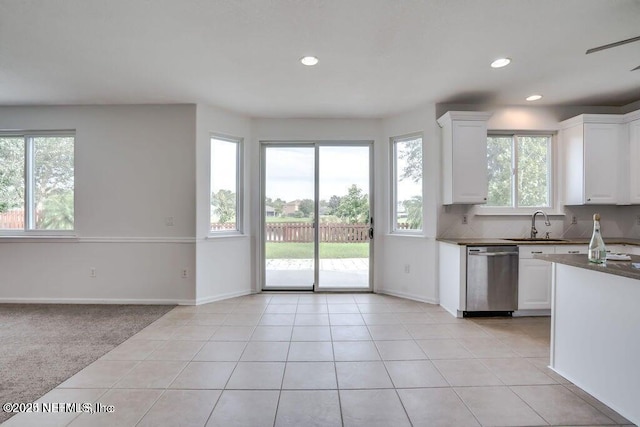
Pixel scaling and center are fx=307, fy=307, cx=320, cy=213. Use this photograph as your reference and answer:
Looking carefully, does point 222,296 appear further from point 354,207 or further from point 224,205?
point 354,207

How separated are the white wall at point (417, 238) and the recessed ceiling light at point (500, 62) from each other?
3.58 feet

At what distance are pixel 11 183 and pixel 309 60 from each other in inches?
179

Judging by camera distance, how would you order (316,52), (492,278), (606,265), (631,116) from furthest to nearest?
(631,116)
(492,278)
(316,52)
(606,265)

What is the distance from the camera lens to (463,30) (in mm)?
2434

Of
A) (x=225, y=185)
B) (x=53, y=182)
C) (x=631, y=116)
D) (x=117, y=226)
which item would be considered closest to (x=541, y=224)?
(x=631, y=116)

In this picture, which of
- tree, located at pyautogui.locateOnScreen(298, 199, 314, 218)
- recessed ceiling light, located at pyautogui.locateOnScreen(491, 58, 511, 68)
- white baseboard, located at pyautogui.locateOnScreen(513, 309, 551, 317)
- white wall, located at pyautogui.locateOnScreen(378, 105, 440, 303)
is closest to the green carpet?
tree, located at pyautogui.locateOnScreen(298, 199, 314, 218)

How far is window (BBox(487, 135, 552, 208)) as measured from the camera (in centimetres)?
420

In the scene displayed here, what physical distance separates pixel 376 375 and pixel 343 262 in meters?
2.51

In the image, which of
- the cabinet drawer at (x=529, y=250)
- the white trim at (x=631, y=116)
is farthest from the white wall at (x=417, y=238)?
the white trim at (x=631, y=116)

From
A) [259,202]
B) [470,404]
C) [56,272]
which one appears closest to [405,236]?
[259,202]

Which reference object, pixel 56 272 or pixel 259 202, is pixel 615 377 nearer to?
pixel 259 202

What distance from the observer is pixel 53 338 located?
116 inches

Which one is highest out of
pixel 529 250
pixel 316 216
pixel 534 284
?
pixel 316 216

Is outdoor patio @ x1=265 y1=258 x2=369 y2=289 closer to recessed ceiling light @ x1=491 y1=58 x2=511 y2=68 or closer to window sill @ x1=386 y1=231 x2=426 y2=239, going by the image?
window sill @ x1=386 y1=231 x2=426 y2=239
